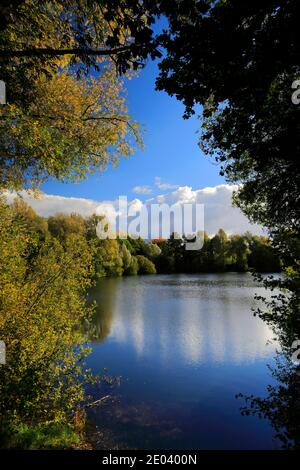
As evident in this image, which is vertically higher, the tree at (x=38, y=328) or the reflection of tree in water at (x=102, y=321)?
the tree at (x=38, y=328)

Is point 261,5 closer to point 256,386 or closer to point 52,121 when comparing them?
point 52,121

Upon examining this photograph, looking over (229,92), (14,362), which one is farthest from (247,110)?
(14,362)

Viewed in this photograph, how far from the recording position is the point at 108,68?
11.5m

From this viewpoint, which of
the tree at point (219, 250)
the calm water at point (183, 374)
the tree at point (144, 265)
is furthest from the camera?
the tree at point (219, 250)

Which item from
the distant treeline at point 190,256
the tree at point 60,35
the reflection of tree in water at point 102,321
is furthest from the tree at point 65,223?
the tree at point 60,35

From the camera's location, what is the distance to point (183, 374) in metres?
18.8

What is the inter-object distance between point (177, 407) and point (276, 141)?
1292 cm

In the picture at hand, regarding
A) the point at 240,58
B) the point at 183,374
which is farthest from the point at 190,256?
the point at 240,58

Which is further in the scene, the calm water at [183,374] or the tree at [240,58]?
the calm water at [183,374]

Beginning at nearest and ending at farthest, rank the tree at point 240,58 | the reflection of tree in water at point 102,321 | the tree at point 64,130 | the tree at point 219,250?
the tree at point 240,58
the tree at point 64,130
the reflection of tree in water at point 102,321
the tree at point 219,250

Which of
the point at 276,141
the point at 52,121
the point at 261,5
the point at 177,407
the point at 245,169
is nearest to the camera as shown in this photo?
the point at 261,5

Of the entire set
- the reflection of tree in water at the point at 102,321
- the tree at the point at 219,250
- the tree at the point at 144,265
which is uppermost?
the tree at the point at 219,250

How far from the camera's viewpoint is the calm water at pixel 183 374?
1257 centimetres

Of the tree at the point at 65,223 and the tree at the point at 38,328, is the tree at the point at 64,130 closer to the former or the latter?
the tree at the point at 38,328
